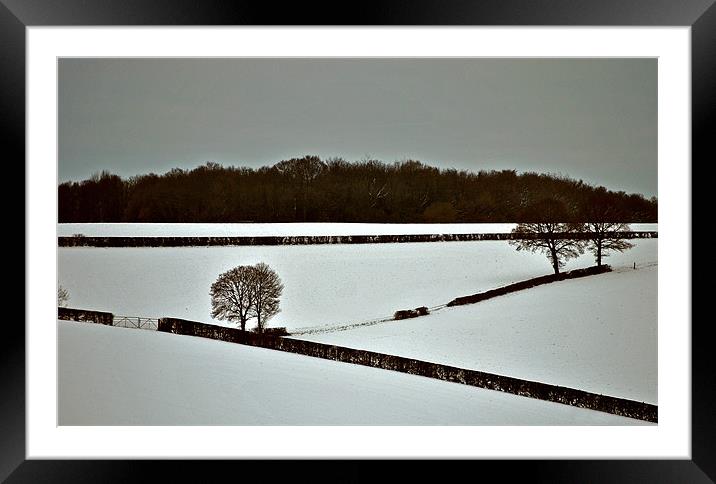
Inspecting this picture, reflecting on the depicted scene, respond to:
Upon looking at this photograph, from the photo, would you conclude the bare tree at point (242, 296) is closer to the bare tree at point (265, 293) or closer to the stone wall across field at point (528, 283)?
the bare tree at point (265, 293)

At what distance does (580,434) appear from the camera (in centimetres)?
440

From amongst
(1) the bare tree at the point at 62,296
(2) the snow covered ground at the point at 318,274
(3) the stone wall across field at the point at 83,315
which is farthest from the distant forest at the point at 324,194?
(3) the stone wall across field at the point at 83,315

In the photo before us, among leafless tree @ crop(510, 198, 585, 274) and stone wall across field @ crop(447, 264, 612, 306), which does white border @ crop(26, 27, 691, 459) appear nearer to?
stone wall across field @ crop(447, 264, 612, 306)

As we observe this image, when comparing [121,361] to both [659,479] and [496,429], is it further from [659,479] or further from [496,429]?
[659,479]

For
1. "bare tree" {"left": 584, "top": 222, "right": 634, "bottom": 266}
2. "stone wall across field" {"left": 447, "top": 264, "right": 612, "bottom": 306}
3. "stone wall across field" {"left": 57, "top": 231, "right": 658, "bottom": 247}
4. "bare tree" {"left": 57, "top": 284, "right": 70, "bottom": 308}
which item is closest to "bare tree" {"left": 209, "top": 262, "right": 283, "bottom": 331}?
"stone wall across field" {"left": 57, "top": 231, "right": 658, "bottom": 247}

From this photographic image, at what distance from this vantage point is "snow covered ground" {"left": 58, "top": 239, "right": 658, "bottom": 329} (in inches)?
186

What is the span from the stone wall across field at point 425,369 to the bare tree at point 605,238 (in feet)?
3.96

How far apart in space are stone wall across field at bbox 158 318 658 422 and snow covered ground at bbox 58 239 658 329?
5.6 inches
